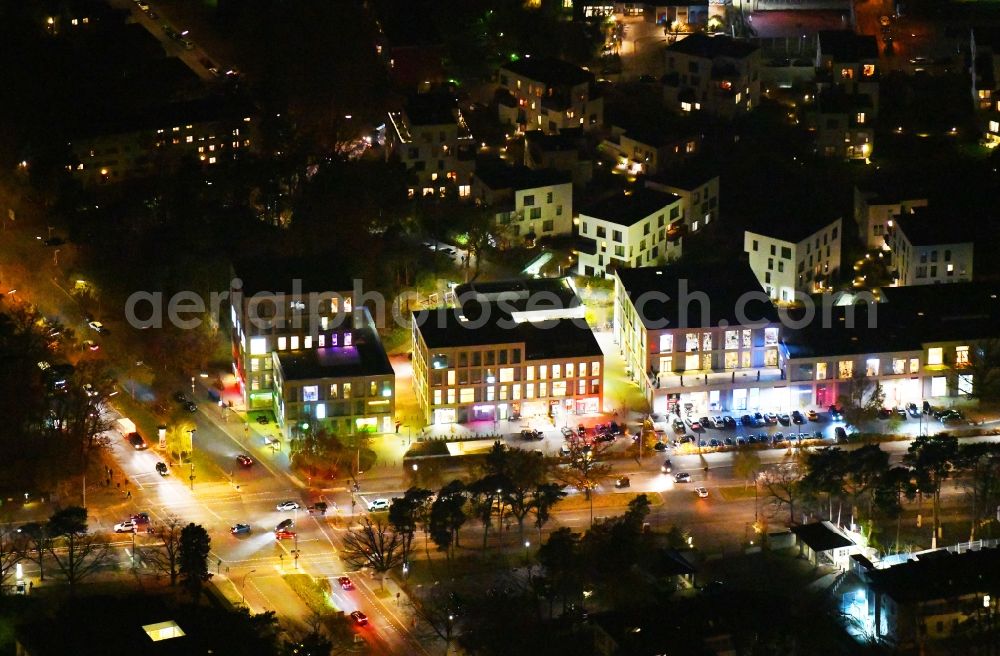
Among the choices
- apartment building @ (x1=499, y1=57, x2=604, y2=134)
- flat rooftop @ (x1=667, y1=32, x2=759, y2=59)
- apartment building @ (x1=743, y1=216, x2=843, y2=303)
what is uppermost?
flat rooftop @ (x1=667, y1=32, x2=759, y2=59)

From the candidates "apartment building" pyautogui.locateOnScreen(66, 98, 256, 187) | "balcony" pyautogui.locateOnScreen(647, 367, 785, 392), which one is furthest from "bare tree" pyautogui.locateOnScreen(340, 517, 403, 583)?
"apartment building" pyautogui.locateOnScreen(66, 98, 256, 187)

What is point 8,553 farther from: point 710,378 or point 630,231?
point 630,231

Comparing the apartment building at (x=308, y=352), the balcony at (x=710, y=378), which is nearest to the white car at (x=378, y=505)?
the apartment building at (x=308, y=352)

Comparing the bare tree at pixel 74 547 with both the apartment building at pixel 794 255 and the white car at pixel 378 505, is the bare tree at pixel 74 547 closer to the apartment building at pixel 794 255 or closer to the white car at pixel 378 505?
the white car at pixel 378 505

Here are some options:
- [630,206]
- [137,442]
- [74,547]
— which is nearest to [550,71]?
[630,206]

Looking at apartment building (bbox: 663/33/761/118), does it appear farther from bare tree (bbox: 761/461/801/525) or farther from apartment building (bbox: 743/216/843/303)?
bare tree (bbox: 761/461/801/525)

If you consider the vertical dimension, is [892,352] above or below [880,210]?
below
